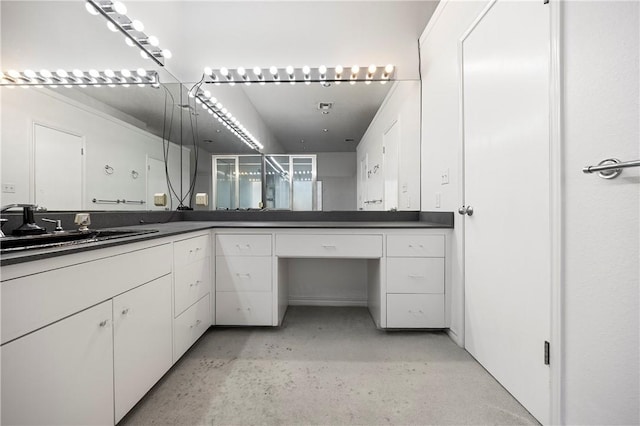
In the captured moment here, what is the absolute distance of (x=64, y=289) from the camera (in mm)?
783

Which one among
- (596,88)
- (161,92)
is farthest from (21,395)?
(161,92)

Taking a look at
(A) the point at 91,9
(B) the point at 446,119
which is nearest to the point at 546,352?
(B) the point at 446,119

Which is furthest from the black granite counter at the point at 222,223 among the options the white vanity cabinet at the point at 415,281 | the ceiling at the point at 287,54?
the ceiling at the point at 287,54

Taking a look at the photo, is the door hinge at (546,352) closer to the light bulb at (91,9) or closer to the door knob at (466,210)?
the door knob at (466,210)

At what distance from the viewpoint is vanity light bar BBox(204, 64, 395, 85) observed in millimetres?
2328

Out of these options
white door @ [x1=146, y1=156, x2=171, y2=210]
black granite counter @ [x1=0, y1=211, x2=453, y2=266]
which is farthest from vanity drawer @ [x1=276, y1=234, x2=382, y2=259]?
white door @ [x1=146, y1=156, x2=171, y2=210]

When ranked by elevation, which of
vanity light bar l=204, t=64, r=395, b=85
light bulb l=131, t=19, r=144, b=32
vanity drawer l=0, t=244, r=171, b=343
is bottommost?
vanity drawer l=0, t=244, r=171, b=343

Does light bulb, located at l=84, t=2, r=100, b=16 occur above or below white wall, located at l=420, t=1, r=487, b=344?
above

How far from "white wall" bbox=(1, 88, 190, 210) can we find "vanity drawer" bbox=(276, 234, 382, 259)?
116cm

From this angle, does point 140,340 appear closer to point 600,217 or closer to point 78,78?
point 78,78

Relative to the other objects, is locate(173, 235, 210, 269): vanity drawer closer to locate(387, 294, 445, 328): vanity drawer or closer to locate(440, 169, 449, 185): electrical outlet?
locate(387, 294, 445, 328): vanity drawer

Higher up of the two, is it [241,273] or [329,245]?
[329,245]

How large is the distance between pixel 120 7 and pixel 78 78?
2.25 ft

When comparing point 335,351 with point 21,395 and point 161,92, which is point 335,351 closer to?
point 21,395
